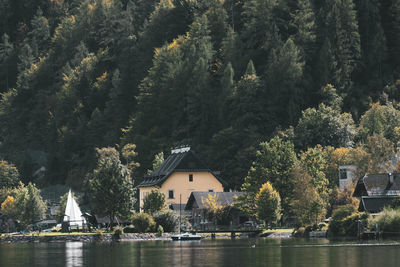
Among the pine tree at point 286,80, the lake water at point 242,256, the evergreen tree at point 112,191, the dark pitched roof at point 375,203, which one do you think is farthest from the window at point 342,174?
the lake water at point 242,256

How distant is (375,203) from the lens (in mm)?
116000

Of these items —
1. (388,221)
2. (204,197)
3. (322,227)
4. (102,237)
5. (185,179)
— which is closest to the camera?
(388,221)

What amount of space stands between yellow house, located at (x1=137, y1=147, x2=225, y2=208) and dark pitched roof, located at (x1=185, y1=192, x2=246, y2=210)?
9.06m

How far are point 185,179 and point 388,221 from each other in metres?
71.0

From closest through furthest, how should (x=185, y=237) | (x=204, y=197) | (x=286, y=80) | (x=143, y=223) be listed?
(x=185, y=237), (x=143, y=223), (x=204, y=197), (x=286, y=80)

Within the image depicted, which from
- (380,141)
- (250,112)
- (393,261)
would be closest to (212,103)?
(250,112)

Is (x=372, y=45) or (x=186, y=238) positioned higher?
(x=372, y=45)

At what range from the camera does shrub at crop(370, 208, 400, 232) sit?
105 m

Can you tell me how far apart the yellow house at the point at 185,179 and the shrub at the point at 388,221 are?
2606 inches

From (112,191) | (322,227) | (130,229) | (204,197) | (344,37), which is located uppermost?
(344,37)

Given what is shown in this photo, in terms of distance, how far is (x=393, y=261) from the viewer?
70.9 metres

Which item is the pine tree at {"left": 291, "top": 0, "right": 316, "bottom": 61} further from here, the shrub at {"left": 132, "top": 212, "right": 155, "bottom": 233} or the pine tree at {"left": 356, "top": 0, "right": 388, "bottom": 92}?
the shrub at {"left": 132, "top": 212, "right": 155, "bottom": 233}

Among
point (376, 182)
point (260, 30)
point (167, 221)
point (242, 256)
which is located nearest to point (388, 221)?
point (376, 182)

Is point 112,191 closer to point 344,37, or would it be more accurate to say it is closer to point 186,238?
point 186,238
